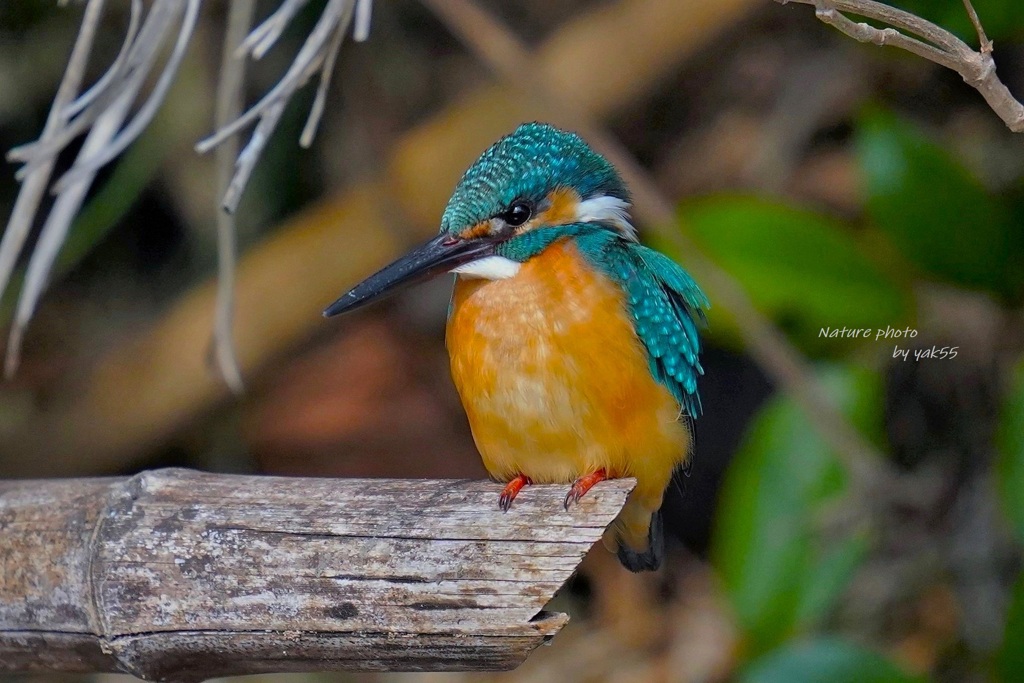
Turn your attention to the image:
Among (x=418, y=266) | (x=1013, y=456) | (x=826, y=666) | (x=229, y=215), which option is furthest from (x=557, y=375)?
(x=1013, y=456)

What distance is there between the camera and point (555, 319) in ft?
6.54

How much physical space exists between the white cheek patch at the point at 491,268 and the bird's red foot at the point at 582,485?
1.26 ft

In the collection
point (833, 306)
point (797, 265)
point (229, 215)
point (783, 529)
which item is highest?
point (229, 215)

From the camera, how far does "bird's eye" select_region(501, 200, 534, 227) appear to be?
2066 mm

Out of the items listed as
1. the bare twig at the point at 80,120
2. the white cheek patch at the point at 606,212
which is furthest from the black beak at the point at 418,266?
the bare twig at the point at 80,120

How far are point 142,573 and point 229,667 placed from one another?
0.64ft

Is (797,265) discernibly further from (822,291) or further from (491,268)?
(491,268)

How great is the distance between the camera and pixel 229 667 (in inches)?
67.8

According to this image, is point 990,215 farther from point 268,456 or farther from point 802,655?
point 268,456

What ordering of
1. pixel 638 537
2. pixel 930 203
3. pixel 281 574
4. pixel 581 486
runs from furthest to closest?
pixel 930 203, pixel 638 537, pixel 581 486, pixel 281 574

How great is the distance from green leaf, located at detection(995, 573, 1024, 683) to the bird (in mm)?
980

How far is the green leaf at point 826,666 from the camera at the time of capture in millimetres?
2662

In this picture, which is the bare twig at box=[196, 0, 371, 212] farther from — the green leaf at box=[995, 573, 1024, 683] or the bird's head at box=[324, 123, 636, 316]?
the green leaf at box=[995, 573, 1024, 683]

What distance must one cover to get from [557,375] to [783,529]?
124 cm
